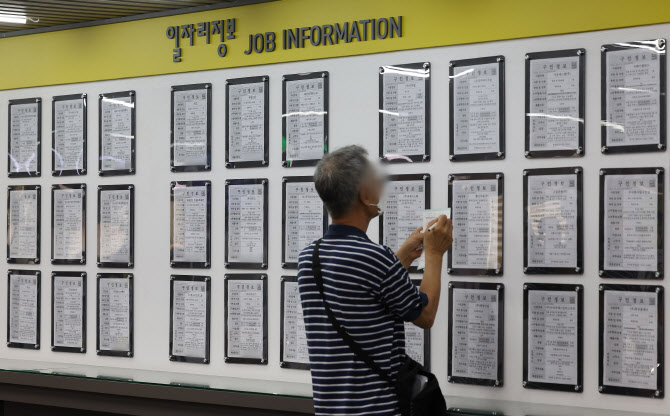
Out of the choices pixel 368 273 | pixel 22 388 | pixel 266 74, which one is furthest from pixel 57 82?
pixel 368 273

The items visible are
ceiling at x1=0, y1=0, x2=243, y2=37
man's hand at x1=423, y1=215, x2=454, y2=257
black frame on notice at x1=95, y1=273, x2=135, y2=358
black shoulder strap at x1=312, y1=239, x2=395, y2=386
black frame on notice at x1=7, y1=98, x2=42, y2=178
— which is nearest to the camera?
black shoulder strap at x1=312, y1=239, x2=395, y2=386

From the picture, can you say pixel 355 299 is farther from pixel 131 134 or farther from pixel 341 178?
pixel 131 134

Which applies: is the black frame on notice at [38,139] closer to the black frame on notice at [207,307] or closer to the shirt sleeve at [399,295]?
the black frame on notice at [207,307]

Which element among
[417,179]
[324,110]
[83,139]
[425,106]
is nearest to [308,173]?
[324,110]

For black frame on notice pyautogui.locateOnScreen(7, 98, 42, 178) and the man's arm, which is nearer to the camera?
the man's arm

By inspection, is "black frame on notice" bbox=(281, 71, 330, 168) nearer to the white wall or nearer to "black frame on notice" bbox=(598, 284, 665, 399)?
the white wall

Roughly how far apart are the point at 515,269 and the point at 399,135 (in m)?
0.84

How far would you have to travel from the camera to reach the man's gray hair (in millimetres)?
2639

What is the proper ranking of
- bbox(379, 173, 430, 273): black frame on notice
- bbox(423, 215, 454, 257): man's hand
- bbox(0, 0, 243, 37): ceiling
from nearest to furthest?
bbox(423, 215, 454, 257): man's hand → bbox(379, 173, 430, 273): black frame on notice → bbox(0, 0, 243, 37): ceiling

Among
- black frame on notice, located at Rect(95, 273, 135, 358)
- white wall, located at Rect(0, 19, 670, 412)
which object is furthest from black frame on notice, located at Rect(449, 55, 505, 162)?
black frame on notice, located at Rect(95, 273, 135, 358)

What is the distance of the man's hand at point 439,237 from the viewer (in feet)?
9.48

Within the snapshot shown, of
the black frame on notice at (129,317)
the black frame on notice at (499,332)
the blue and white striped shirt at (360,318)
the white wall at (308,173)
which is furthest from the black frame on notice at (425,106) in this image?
the black frame on notice at (129,317)

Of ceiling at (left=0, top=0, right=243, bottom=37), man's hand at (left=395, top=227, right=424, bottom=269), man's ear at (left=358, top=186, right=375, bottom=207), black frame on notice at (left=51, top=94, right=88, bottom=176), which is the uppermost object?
ceiling at (left=0, top=0, right=243, bottom=37)

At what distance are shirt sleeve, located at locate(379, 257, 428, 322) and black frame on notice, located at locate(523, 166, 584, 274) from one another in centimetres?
98
